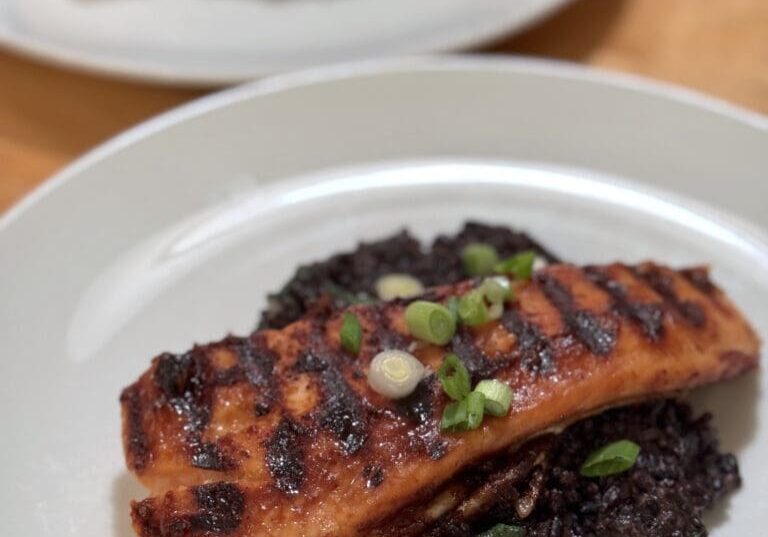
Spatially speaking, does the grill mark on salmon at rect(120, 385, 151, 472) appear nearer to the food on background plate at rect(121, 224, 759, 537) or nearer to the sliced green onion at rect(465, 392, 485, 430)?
the food on background plate at rect(121, 224, 759, 537)

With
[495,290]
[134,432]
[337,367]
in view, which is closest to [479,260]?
[495,290]

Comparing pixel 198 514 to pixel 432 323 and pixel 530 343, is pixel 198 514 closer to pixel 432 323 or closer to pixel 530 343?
pixel 432 323

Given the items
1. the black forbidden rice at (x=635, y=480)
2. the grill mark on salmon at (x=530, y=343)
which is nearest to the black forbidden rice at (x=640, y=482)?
the black forbidden rice at (x=635, y=480)

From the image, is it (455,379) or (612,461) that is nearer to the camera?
(455,379)

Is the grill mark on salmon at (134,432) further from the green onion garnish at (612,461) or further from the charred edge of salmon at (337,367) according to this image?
the green onion garnish at (612,461)

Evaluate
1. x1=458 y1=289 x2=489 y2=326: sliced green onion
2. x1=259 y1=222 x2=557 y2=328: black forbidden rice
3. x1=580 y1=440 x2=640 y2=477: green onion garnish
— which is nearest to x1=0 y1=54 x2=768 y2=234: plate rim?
x1=259 y1=222 x2=557 y2=328: black forbidden rice
